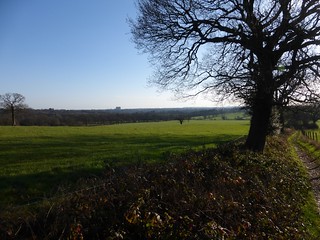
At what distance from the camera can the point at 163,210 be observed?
251 inches

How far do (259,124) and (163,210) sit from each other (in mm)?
14479

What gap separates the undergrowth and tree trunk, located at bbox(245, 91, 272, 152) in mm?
9209

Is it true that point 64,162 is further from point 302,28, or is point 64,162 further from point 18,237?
point 302,28

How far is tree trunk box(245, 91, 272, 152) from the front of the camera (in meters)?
18.9

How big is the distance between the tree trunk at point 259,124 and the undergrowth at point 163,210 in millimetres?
9209

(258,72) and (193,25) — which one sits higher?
(193,25)

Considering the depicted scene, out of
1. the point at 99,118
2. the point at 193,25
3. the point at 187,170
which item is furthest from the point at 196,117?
the point at 187,170

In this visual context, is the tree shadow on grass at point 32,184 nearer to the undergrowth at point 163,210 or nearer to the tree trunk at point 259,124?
the undergrowth at point 163,210

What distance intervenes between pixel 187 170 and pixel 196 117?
126 meters

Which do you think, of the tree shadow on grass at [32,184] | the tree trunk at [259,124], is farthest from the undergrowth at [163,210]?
the tree trunk at [259,124]

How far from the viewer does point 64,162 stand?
1700 cm

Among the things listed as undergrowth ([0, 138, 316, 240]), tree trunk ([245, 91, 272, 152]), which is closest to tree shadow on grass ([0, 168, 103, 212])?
undergrowth ([0, 138, 316, 240])

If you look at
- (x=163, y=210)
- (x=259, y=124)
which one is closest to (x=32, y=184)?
(x=163, y=210)

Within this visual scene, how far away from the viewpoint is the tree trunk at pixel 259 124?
1894cm
